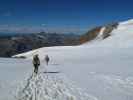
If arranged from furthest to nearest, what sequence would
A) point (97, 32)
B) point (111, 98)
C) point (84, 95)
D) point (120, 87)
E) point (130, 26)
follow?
point (97, 32) < point (130, 26) < point (120, 87) < point (84, 95) < point (111, 98)

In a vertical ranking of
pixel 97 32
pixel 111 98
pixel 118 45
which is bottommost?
pixel 111 98

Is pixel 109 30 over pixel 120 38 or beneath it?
over

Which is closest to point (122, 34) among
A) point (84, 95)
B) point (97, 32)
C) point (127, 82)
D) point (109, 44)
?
point (109, 44)

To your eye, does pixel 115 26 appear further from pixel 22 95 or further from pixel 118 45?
pixel 22 95

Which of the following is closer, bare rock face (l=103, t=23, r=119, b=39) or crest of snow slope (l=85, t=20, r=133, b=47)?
crest of snow slope (l=85, t=20, r=133, b=47)

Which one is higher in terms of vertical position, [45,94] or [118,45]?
[118,45]

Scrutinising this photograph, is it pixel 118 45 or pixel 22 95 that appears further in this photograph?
pixel 118 45

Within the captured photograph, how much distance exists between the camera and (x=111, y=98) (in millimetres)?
11398

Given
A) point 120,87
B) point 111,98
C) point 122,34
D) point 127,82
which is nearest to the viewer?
point 111,98

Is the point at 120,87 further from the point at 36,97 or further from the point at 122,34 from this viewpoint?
the point at 122,34

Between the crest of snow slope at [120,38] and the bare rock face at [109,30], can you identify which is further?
the bare rock face at [109,30]

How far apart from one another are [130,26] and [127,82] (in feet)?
179

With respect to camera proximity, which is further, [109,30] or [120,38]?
[109,30]

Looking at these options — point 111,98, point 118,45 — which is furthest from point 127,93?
point 118,45
